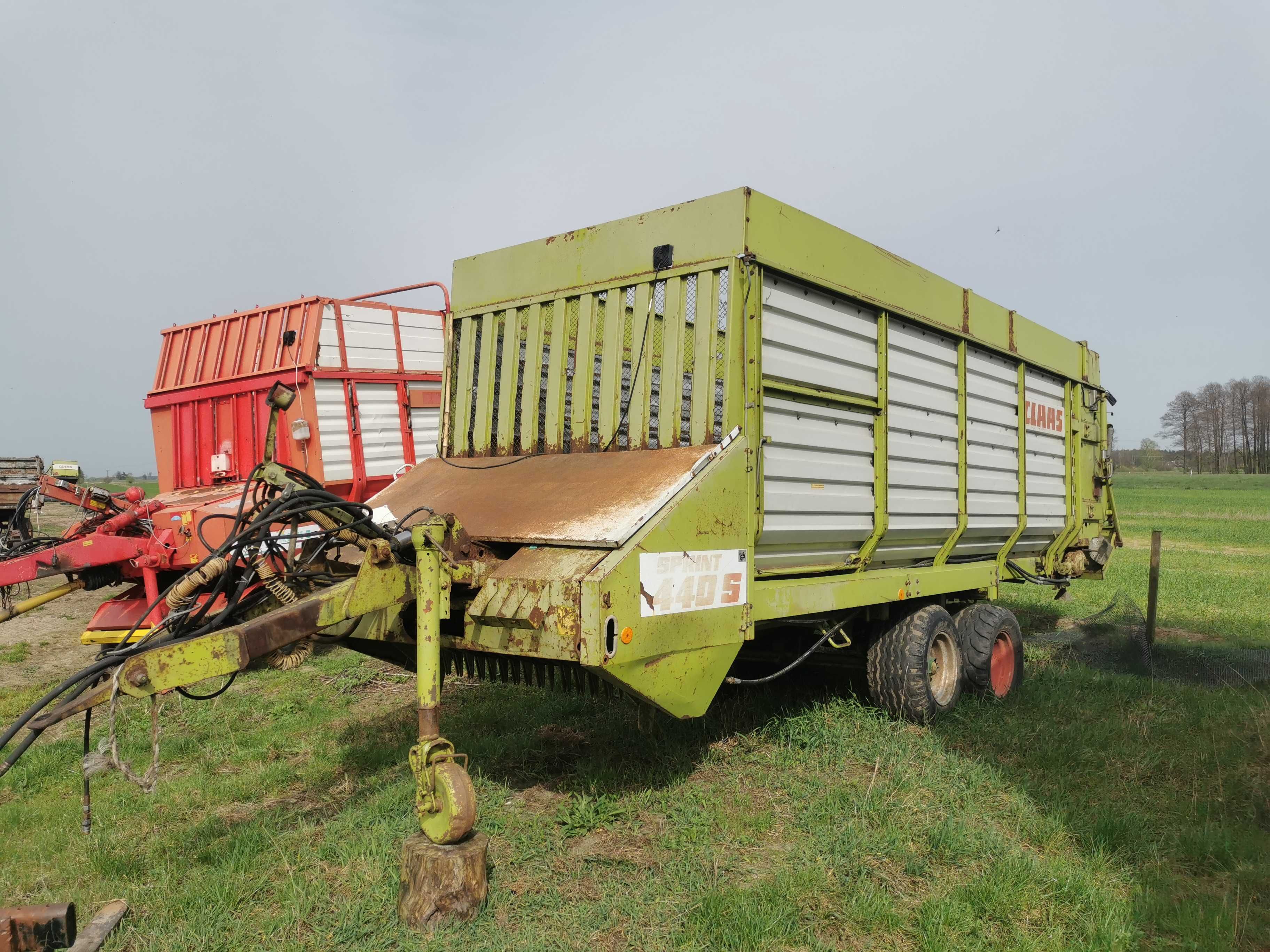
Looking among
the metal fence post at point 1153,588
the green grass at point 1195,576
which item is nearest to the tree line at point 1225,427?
the green grass at point 1195,576

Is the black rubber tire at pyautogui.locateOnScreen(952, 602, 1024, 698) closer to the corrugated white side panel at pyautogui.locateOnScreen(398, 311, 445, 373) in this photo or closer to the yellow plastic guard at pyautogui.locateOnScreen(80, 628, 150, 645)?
the corrugated white side panel at pyautogui.locateOnScreen(398, 311, 445, 373)

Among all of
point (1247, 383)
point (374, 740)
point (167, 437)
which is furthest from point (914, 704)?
point (1247, 383)

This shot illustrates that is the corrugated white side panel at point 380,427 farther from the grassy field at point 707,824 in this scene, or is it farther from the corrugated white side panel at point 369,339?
the grassy field at point 707,824

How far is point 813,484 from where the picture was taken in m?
4.54

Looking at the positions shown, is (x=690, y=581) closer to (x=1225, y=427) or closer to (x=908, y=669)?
(x=908, y=669)

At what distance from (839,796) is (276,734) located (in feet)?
11.3

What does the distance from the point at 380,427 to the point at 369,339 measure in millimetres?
815

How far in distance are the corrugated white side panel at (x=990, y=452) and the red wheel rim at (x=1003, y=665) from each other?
2.10ft

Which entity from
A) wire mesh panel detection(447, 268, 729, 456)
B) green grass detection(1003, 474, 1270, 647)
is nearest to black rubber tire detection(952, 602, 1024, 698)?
wire mesh panel detection(447, 268, 729, 456)

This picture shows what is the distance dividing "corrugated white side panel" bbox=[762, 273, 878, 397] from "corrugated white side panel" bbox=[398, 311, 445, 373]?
489cm

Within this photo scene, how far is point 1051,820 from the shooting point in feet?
13.3

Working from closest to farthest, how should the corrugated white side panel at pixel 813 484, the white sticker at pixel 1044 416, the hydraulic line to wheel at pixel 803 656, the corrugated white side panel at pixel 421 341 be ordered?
the corrugated white side panel at pixel 813 484 < the hydraulic line to wheel at pixel 803 656 < the white sticker at pixel 1044 416 < the corrugated white side panel at pixel 421 341

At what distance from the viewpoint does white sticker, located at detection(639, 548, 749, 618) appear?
139 inches

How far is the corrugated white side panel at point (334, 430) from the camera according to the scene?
791 cm
